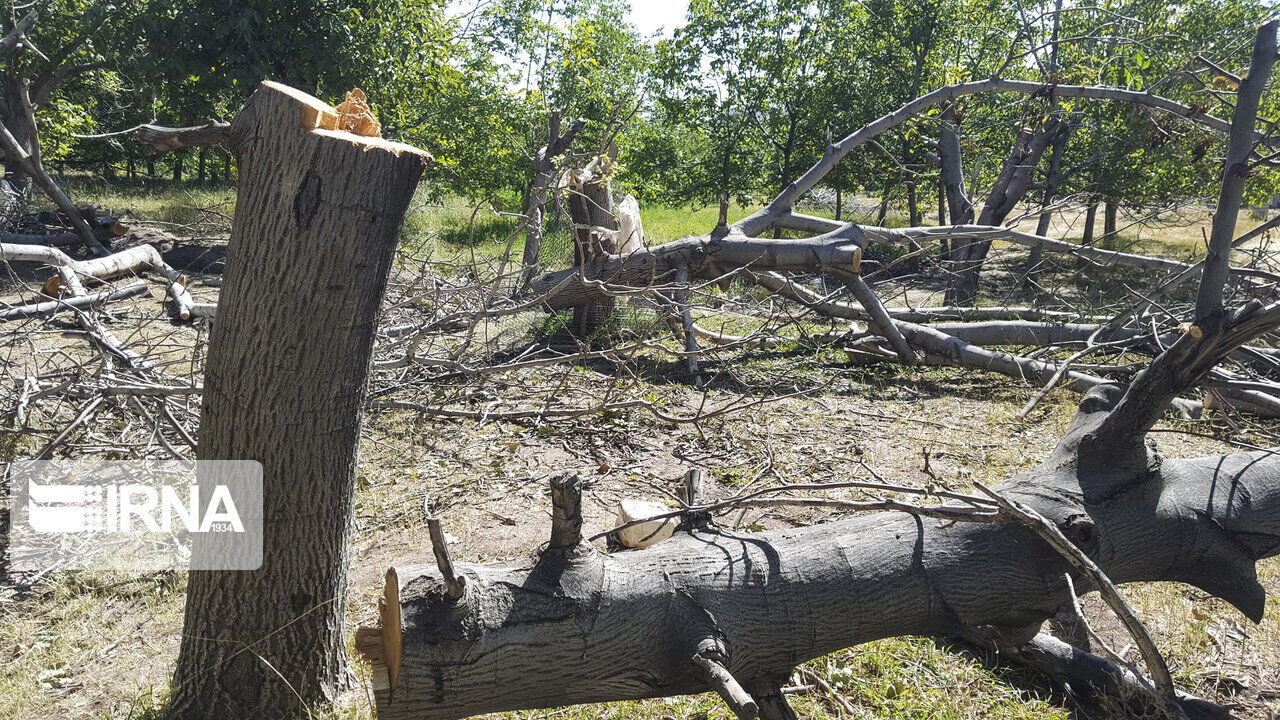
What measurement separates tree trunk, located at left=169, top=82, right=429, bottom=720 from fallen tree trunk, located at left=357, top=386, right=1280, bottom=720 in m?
0.42

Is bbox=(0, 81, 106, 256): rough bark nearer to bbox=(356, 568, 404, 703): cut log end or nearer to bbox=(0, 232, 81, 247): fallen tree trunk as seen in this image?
bbox=(0, 232, 81, 247): fallen tree trunk

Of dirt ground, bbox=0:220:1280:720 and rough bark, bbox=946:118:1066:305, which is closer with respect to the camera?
dirt ground, bbox=0:220:1280:720

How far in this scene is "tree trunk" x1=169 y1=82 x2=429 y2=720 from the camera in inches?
81.4

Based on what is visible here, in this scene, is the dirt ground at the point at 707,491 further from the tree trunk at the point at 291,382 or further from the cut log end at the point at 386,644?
the cut log end at the point at 386,644

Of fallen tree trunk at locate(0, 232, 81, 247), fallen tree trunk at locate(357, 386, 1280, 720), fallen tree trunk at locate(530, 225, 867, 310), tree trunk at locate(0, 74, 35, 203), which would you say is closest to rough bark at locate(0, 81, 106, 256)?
fallen tree trunk at locate(0, 232, 81, 247)

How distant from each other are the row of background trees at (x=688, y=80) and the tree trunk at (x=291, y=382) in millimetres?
8264

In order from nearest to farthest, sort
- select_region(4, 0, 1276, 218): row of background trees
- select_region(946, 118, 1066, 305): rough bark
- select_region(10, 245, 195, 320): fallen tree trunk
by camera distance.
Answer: select_region(10, 245, 195, 320): fallen tree trunk, select_region(946, 118, 1066, 305): rough bark, select_region(4, 0, 1276, 218): row of background trees

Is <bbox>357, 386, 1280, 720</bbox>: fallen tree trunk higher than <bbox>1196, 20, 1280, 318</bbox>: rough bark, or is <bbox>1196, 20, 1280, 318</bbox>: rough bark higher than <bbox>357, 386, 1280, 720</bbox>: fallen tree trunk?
<bbox>1196, 20, 1280, 318</bbox>: rough bark

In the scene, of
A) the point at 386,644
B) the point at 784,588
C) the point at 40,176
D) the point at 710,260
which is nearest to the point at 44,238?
the point at 40,176

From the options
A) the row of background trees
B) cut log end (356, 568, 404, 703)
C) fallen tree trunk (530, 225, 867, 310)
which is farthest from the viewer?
the row of background trees

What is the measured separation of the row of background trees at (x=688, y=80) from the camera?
1070cm

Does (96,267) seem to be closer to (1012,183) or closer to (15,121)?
(15,121)

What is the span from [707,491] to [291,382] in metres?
2.74

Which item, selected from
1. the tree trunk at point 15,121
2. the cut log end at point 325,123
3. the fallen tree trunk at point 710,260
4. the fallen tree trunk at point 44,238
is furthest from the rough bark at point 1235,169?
the tree trunk at point 15,121
